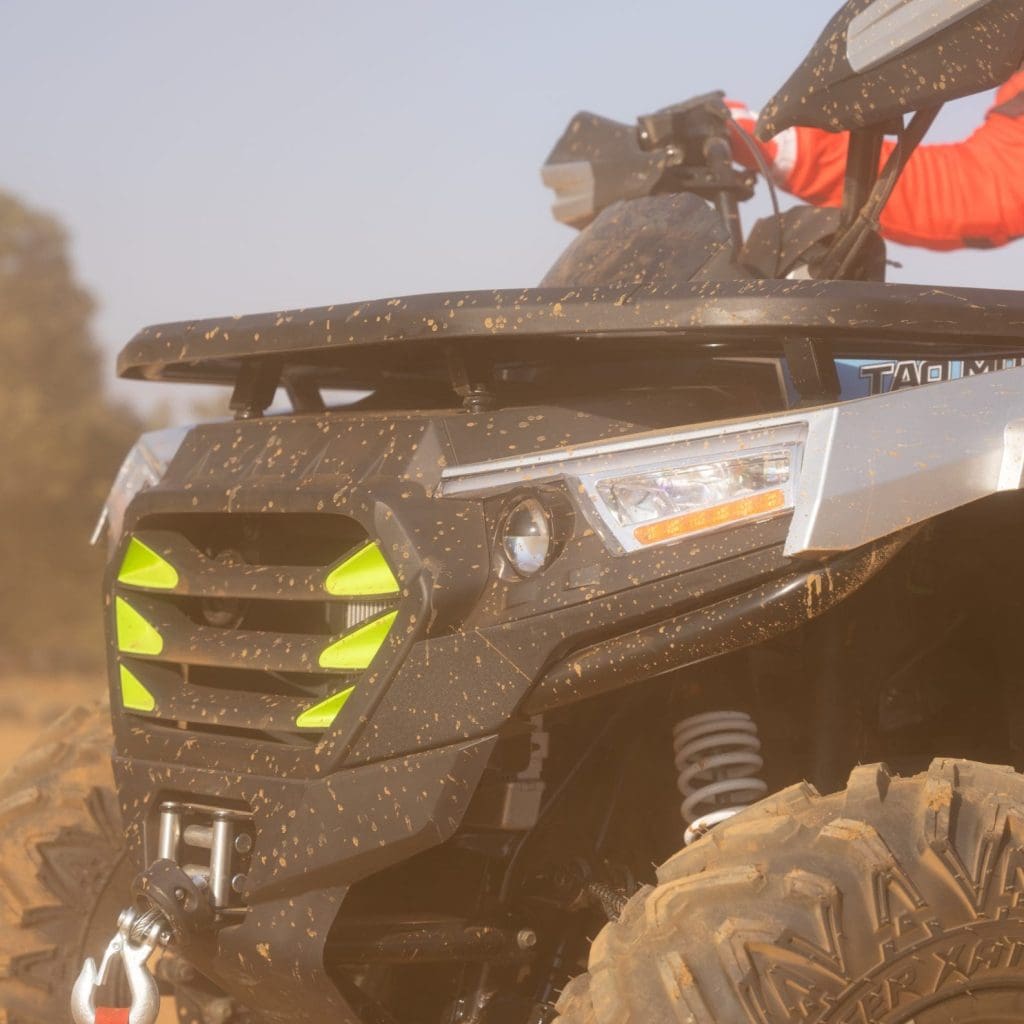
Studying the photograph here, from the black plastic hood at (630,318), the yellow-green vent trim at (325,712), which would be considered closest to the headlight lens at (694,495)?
the black plastic hood at (630,318)

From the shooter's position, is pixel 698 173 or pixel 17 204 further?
pixel 17 204

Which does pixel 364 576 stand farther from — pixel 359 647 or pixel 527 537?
pixel 527 537

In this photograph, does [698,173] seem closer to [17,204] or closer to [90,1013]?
[90,1013]

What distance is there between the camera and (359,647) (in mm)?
2479

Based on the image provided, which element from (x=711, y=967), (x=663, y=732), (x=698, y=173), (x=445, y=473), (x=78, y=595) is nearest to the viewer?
(x=711, y=967)

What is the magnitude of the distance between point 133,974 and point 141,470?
111 cm

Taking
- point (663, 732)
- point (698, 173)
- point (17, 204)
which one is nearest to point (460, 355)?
point (663, 732)

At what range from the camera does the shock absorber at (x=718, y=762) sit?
2629 mm

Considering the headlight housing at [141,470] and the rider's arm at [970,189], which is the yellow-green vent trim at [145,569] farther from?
the rider's arm at [970,189]

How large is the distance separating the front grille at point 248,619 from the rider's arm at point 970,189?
6.31 feet

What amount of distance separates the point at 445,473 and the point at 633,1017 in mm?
866

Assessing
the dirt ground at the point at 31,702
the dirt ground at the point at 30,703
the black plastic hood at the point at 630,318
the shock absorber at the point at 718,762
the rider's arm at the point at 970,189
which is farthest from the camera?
the dirt ground at the point at 31,702

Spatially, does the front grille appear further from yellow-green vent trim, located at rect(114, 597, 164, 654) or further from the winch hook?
the winch hook

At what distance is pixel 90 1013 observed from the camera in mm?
2586
